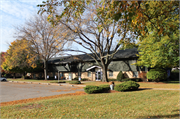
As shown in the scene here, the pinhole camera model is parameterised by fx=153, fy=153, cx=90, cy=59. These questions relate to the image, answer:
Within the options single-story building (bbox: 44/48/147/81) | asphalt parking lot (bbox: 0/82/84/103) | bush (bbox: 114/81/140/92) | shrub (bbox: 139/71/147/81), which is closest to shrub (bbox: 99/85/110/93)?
bush (bbox: 114/81/140/92)

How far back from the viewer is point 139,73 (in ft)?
97.6

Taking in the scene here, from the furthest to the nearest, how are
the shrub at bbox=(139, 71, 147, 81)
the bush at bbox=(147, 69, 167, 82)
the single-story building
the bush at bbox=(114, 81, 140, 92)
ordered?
the single-story building
the shrub at bbox=(139, 71, 147, 81)
the bush at bbox=(147, 69, 167, 82)
the bush at bbox=(114, 81, 140, 92)

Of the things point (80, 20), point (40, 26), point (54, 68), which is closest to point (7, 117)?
point (80, 20)

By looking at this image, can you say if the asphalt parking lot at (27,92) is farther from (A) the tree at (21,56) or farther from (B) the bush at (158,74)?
(A) the tree at (21,56)

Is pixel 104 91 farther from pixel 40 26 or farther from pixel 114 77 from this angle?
pixel 40 26

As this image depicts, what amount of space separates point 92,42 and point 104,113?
65.6ft

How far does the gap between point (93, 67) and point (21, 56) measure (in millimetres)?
18464

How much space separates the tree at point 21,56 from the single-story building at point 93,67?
7313mm

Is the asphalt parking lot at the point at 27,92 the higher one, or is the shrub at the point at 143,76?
the shrub at the point at 143,76

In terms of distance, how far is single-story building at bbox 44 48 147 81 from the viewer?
30.7 metres

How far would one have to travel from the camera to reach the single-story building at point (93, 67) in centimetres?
3070

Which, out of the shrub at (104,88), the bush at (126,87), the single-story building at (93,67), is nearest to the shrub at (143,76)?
the single-story building at (93,67)

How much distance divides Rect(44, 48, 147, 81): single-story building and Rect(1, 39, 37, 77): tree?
24.0 ft

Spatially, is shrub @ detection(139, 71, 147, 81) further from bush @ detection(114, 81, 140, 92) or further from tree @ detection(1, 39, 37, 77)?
tree @ detection(1, 39, 37, 77)
